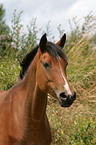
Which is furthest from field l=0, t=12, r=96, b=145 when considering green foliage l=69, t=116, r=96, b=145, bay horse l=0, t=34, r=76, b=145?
bay horse l=0, t=34, r=76, b=145

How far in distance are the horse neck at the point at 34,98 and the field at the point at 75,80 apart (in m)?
1.57

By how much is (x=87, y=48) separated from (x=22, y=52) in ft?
6.95

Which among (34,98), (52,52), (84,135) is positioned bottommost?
(84,135)

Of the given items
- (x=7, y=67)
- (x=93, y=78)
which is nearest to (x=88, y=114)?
(x=93, y=78)

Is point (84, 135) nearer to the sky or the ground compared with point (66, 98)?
nearer to the ground

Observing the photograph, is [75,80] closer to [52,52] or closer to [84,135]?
[84,135]

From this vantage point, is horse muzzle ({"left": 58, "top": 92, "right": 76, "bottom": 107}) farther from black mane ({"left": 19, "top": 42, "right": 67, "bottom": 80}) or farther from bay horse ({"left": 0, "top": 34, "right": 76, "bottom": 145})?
black mane ({"left": 19, "top": 42, "right": 67, "bottom": 80})

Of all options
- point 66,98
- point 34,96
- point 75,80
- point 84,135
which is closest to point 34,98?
point 34,96

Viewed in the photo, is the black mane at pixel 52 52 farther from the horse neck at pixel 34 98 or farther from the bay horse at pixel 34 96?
the horse neck at pixel 34 98

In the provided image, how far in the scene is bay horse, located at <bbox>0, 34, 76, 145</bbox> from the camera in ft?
5.89

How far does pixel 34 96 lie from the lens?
195cm

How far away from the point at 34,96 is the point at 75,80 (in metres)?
3.32

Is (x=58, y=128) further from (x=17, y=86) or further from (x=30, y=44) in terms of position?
(x=30, y=44)

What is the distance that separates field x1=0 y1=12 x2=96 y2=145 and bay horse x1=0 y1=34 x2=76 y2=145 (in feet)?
5.03
